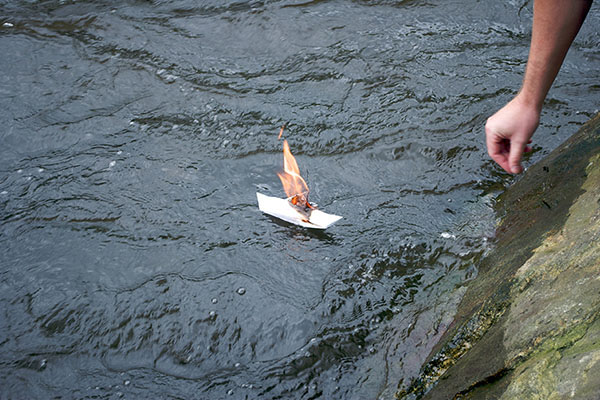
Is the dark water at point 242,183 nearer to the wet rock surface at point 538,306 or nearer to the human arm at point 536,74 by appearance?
the wet rock surface at point 538,306

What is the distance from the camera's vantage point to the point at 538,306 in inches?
79.8

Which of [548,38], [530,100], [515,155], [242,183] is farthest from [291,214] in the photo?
[548,38]

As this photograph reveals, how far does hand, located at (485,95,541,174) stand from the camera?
6.95ft

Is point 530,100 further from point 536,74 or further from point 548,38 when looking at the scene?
point 548,38

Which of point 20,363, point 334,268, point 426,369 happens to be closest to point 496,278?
point 426,369

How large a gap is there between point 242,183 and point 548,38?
2.17m

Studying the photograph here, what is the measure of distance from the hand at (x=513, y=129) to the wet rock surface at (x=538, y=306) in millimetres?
413

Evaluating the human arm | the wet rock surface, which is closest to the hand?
the human arm

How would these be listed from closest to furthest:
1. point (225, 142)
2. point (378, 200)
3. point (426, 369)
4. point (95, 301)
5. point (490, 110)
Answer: point (426, 369) → point (95, 301) → point (378, 200) → point (225, 142) → point (490, 110)

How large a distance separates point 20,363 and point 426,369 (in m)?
1.95

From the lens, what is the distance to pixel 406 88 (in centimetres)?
438

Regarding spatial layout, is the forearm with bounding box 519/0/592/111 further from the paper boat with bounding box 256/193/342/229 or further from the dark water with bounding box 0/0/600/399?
the paper boat with bounding box 256/193/342/229

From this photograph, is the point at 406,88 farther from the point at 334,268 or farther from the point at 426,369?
the point at 426,369

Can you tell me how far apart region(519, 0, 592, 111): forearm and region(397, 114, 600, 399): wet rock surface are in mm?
593
